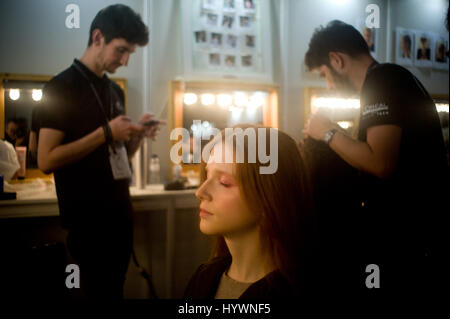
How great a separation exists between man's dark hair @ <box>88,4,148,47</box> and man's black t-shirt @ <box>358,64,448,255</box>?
0.88 metres

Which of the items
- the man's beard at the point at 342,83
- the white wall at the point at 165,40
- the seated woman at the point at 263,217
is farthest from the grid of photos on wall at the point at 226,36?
the seated woman at the point at 263,217

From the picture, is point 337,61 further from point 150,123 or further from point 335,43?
point 150,123

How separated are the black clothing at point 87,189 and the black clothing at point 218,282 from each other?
2.03ft

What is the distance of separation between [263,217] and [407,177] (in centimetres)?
56

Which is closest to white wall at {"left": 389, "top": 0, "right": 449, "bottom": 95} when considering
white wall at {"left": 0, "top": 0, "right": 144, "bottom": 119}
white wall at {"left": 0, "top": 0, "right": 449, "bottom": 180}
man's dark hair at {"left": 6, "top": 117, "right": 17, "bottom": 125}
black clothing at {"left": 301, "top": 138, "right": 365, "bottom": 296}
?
white wall at {"left": 0, "top": 0, "right": 449, "bottom": 180}

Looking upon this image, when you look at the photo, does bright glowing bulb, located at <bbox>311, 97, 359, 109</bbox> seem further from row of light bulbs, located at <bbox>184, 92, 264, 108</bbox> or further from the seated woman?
the seated woman

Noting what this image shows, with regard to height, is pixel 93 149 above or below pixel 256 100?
below

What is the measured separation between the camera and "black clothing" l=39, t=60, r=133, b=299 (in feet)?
4.20

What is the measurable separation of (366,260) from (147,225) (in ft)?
4.51

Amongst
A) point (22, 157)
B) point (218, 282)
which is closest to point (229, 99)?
point (22, 157)

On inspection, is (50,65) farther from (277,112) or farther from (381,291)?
(381,291)

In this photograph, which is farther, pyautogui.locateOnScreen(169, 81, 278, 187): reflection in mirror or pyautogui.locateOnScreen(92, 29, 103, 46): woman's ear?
pyautogui.locateOnScreen(169, 81, 278, 187): reflection in mirror

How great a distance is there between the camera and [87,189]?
53.3 inches
